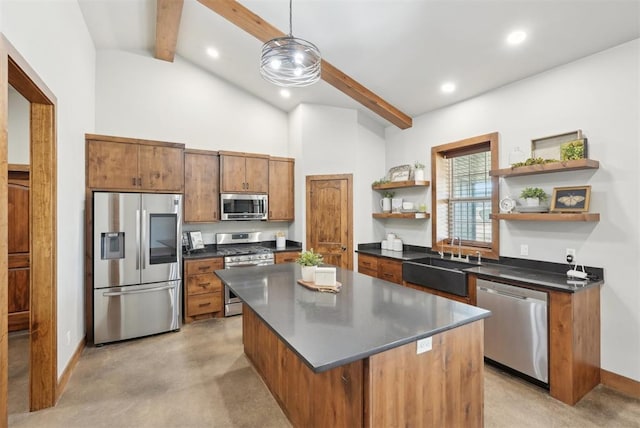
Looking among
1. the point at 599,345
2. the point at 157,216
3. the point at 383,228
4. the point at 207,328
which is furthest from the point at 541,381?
the point at 157,216

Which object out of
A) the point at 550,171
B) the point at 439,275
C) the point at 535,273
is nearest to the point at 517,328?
the point at 535,273

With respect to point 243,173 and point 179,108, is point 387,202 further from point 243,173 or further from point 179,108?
point 179,108

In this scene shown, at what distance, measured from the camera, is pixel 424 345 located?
60.1 inches

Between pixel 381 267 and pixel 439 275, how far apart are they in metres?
1.02

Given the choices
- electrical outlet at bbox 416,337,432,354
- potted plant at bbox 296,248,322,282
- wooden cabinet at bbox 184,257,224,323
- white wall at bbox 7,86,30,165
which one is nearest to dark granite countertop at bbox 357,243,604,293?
electrical outlet at bbox 416,337,432,354

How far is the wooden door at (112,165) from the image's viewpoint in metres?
3.56

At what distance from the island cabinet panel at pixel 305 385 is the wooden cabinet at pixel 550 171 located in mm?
2402

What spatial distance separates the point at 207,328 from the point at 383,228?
302 centimetres

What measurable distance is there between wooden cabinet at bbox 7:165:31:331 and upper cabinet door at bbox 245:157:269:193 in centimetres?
272

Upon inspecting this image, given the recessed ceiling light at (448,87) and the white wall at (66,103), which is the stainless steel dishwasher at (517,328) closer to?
the recessed ceiling light at (448,87)

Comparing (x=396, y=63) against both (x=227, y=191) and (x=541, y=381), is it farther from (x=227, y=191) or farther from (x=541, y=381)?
(x=541, y=381)

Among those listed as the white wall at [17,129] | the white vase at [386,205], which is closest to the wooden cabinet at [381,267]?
the white vase at [386,205]

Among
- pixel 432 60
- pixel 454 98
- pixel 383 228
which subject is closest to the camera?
pixel 432 60

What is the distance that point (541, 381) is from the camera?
249 centimetres
